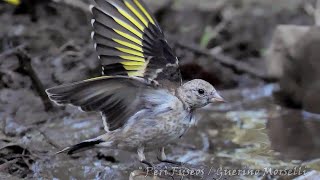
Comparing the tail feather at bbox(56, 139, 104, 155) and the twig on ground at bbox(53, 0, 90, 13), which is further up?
the twig on ground at bbox(53, 0, 90, 13)

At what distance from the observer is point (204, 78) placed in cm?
798

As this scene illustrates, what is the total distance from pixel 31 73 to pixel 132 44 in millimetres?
2205

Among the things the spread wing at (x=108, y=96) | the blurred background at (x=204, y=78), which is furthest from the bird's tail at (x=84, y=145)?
the blurred background at (x=204, y=78)

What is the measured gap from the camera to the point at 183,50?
27.1ft

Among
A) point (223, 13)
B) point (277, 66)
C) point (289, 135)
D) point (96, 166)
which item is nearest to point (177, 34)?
point (223, 13)

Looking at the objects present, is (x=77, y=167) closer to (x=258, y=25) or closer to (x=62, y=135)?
(x=62, y=135)

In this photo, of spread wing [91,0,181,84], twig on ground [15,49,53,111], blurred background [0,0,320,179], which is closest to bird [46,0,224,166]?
spread wing [91,0,181,84]

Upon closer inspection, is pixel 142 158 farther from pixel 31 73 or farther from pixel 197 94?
pixel 31 73

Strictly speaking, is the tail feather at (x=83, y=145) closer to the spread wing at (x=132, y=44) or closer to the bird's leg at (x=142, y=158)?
the bird's leg at (x=142, y=158)

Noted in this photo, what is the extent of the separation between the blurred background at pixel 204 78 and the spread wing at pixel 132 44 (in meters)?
0.80

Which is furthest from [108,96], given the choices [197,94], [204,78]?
[204,78]

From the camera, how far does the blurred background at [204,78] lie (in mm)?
5605

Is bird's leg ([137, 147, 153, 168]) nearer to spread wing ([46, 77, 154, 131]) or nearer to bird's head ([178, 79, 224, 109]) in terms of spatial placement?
spread wing ([46, 77, 154, 131])

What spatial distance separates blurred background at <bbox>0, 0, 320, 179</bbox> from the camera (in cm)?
561
